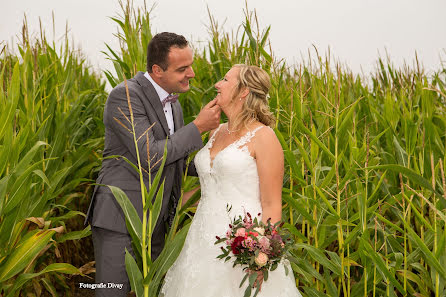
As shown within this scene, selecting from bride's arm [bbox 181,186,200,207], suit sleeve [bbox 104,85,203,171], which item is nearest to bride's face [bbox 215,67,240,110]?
suit sleeve [bbox 104,85,203,171]

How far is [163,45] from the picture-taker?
2881 mm

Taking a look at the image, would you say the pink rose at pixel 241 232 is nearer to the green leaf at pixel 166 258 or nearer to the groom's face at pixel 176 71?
the green leaf at pixel 166 258

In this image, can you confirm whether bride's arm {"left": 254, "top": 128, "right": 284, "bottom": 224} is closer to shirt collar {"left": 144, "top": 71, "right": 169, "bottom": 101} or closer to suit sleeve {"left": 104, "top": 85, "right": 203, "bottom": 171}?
suit sleeve {"left": 104, "top": 85, "right": 203, "bottom": 171}

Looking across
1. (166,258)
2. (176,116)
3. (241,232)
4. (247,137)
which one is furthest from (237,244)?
(176,116)

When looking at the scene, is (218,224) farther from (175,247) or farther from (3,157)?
(3,157)

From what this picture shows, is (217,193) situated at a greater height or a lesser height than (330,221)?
greater

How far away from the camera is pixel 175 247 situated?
229 centimetres

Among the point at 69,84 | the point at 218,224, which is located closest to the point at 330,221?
the point at 218,224

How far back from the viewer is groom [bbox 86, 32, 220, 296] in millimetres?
2756

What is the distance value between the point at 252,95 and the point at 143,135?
592 millimetres

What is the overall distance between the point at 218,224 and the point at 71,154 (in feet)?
6.71

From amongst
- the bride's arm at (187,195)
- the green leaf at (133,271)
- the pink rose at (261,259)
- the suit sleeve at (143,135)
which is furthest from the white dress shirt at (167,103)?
the pink rose at (261,259)

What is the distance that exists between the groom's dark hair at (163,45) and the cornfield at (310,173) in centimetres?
22

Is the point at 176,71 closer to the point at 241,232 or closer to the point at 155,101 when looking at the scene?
A: the point at 155,101
